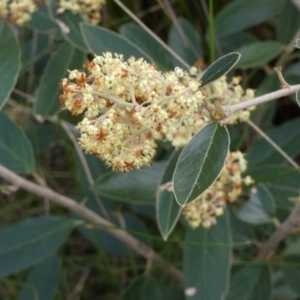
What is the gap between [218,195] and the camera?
1136 millimetres

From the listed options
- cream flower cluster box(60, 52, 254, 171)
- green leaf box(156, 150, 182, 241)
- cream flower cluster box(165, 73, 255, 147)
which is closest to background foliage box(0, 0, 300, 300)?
green leaf box(156, 150, 182, 241)

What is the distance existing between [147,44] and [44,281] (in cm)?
82

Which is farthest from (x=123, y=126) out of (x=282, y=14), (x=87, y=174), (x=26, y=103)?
(x=26, y=103)

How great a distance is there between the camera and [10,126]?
57.8 inches

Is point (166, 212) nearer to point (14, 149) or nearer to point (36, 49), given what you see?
point (14, 149)

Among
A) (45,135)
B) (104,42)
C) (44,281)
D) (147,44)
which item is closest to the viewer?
(104,42)

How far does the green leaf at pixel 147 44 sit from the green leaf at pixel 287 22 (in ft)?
1.26

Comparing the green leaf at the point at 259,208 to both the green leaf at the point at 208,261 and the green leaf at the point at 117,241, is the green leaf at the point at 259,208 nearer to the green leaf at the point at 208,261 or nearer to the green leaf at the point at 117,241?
the green leaf at the point at 208,261

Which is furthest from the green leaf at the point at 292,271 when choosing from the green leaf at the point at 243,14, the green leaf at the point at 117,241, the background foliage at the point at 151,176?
the green leaf at the point at 243,14

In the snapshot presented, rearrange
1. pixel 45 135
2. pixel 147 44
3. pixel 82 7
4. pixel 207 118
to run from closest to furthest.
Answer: pixel 207 118, pixel 82 7, pixel 147 44, pixel 45 135

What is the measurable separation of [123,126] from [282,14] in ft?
3.08

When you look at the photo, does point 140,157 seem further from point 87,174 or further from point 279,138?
point 279,138

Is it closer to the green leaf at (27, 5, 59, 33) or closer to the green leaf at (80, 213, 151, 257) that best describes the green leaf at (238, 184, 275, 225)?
the green leaf at (80, 213, 151, 257)

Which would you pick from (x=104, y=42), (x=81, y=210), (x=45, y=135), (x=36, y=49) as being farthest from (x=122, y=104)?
(x=45, y=135)
